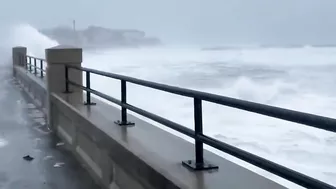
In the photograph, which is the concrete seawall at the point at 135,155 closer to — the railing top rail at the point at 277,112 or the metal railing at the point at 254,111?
the metal railing at the point at 254,111

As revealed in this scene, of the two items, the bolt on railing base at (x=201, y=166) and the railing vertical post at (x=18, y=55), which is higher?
the railing vertical post at (x=18, y=55)

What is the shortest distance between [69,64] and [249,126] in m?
18.5

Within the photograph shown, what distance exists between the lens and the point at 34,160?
655cm

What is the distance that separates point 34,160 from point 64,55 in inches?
94.6

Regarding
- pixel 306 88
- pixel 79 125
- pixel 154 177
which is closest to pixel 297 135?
pixel 79 125

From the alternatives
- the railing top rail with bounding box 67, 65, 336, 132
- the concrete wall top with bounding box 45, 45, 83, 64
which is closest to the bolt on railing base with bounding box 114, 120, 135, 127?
the railing top rail with bounding box 67, 65, 336, 132

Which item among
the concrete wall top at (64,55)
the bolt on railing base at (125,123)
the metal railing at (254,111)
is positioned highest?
the concrete wall top at (64,55)

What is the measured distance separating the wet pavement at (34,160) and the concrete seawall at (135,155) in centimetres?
17

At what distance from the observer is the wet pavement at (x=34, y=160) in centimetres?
547

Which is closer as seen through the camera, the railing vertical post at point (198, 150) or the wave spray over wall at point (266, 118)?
the railing vertical post at point (198, 150)

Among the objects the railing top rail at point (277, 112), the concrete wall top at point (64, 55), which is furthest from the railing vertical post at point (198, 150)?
the concrete wall top at point (64, 55)

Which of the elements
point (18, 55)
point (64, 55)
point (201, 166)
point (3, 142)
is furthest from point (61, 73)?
point (18, 55)

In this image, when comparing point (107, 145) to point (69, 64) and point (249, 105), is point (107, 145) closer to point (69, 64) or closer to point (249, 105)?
point (249, 105)

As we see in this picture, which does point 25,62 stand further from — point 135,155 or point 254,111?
point 254,111
